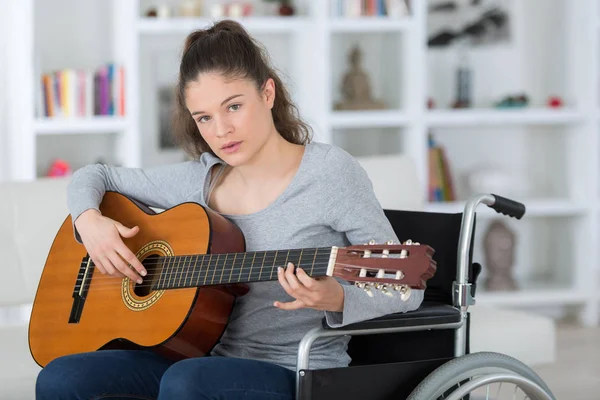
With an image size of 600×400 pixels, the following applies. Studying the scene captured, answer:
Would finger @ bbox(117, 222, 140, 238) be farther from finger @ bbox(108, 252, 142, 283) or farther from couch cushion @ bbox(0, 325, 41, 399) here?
couch cushion @ bbox(0, 325, 41, 399)

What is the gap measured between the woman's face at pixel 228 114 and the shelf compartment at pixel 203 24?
2.05 metres

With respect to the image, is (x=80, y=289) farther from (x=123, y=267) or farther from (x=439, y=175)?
(x=439, y=175)

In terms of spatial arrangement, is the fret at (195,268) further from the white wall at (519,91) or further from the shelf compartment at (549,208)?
the white wall at (519,91)

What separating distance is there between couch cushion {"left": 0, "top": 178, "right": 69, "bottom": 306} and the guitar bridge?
57 centimetres

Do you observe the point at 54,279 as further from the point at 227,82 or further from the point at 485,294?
the point at 485,294

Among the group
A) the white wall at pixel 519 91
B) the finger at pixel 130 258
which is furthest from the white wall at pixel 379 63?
the finger at pixel 130 258

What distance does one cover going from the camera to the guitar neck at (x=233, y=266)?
1626mm

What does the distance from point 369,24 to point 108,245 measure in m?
2.43

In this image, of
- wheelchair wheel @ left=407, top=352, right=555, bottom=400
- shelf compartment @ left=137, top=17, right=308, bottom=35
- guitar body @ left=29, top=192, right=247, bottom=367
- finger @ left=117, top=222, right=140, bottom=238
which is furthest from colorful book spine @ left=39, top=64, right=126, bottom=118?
wheelchair wheel @ left=407, top=352, right=555, bottom=400

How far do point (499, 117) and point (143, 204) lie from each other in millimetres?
2493

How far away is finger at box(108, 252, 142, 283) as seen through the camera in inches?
77.5

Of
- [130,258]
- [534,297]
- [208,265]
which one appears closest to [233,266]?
[208,265]

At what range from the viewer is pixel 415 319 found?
186 centimetres

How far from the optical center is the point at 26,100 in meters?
3.81
